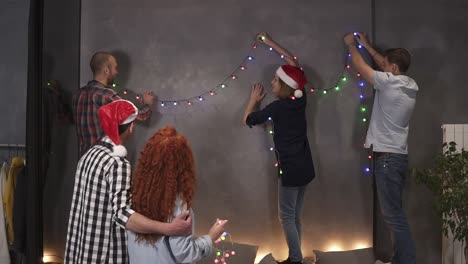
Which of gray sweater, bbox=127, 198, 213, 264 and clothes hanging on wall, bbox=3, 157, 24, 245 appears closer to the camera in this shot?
gray sweater, bbox=127, 198, 213, 264

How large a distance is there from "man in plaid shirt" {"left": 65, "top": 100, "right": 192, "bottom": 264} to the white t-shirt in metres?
1.90

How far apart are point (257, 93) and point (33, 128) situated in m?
1.61

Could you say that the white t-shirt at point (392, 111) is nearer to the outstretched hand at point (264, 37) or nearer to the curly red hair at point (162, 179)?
the outstretched hand at point (264, 37)

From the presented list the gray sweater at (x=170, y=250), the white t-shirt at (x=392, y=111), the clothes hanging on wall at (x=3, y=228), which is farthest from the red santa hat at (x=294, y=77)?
the clothes hanging on wall at (x=3, y=228)

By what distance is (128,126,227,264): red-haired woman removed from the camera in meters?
2.30

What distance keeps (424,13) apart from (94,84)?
252 cm

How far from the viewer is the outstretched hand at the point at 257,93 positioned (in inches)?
167

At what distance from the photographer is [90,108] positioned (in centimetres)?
402

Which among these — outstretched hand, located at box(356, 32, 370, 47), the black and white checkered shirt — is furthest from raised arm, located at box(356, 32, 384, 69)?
the black and white checkered shirt

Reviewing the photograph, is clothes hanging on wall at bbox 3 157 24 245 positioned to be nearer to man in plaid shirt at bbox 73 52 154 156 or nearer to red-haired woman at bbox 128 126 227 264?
man in plaid shirt at bbox 73 52 154 156

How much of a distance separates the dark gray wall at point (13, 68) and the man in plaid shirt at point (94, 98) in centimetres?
89

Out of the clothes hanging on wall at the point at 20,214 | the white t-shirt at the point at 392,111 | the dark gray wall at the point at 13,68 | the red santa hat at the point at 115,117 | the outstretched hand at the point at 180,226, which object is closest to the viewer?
the outstretched hand at the point at 180,226

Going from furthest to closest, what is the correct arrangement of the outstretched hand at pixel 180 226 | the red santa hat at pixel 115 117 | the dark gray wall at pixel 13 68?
the dark gray wall at pixel 13 68
the red santa hat at pixel 115 117
the outstretched hand at pixel 180 226

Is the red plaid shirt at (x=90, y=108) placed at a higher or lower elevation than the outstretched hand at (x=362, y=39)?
lower
